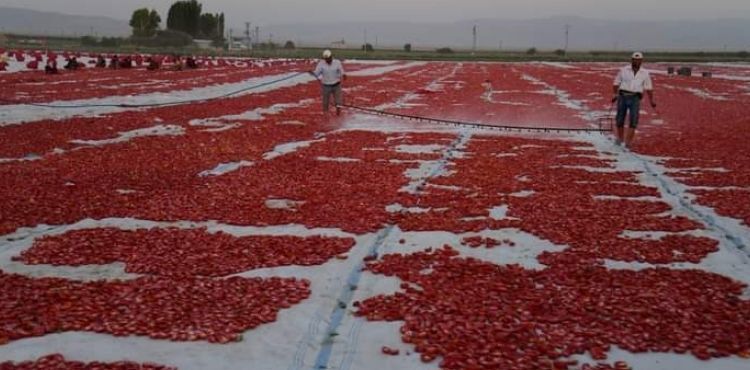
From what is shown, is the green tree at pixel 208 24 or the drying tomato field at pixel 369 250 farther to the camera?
the green tree at pixel 208 24

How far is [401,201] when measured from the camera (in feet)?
32.7

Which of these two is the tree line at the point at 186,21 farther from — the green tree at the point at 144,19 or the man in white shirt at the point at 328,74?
the man in white shirt at the point at 328,74

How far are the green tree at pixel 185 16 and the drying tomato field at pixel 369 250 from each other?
349 ft

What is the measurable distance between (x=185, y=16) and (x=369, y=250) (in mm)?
118190

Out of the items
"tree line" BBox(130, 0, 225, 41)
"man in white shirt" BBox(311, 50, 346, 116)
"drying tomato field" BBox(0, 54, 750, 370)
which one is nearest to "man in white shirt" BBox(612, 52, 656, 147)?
"drying tomato field" BBox(0, 54, 750, 370)

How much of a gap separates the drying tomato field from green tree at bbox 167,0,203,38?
106 m

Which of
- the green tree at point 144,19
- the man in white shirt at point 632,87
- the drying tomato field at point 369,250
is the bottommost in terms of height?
the drying tomato field at point 369,250

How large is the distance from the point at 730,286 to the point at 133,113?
1750 centimetres

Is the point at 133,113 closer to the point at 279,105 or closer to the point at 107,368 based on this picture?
the point at 279,105


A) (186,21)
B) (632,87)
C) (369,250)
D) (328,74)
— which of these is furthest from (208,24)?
(369,250)

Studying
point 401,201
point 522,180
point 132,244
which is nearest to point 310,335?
point 132,244

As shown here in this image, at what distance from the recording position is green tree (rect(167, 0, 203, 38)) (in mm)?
117312

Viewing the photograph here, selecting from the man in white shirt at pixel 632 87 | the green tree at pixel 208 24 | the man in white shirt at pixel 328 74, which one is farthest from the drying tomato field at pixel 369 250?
the green tree at pixel 208 24

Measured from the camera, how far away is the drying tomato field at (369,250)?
16.8ft
